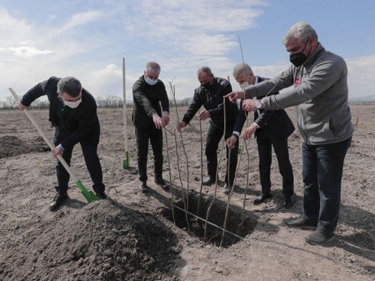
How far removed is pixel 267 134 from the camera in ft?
12.3

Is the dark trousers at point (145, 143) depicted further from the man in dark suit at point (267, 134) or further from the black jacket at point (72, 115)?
the man in dark suit at point (267, 134)

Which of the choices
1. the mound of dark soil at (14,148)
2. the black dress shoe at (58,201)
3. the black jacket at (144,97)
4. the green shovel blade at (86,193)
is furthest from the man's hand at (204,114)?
the mound of dark soil at (14,148)

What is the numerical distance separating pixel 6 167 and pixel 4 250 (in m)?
3.42

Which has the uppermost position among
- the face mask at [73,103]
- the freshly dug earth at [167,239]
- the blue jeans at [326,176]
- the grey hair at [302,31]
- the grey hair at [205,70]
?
the grey hair at [302,31]

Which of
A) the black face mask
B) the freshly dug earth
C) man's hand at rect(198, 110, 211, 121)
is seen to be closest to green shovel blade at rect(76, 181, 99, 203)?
the freshly dug earth

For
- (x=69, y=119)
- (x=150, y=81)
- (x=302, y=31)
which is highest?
(x=302, y=31)

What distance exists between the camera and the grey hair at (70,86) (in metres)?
3.19

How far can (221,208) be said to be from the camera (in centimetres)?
412

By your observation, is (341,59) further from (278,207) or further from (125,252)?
(125,252)

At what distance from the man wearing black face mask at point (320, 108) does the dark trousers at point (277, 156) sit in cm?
64

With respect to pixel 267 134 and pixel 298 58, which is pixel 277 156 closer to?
pixel 267 134

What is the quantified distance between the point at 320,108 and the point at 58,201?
360cm

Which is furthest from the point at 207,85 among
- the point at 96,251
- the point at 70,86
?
the point at 96,251

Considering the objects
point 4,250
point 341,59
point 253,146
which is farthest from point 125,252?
point 253,146
